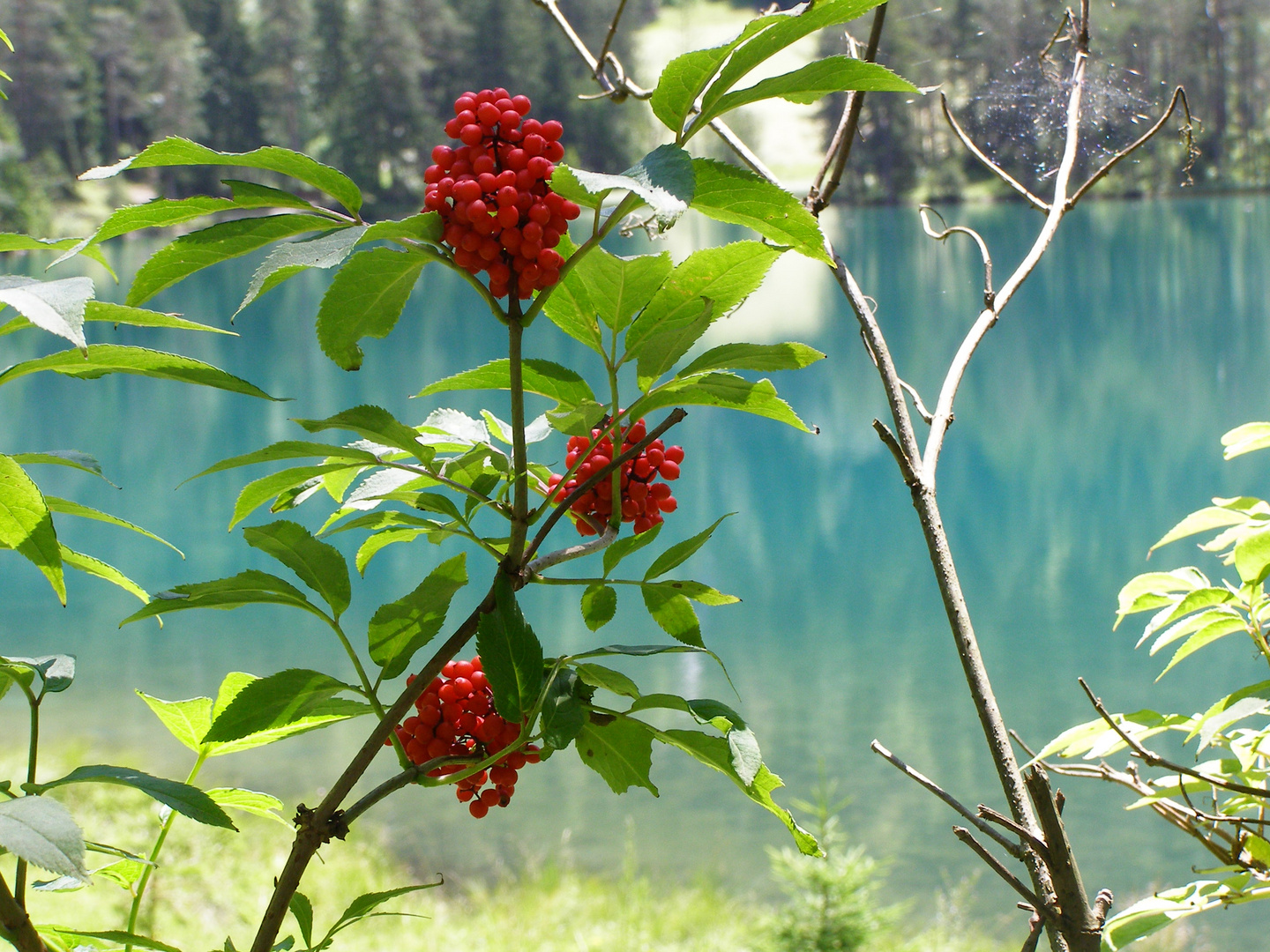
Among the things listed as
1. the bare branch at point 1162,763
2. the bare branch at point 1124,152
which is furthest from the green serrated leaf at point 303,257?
the bare branch at point 1124,152

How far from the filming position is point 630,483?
487 mm

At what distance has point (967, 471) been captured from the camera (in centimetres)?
829

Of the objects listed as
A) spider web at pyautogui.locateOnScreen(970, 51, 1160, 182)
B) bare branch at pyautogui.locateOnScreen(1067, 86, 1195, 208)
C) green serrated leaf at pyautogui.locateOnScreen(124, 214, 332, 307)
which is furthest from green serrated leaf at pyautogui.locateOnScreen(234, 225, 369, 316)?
spider web at pyautogui.locateOnScreen(970, 51, 1160, 182)

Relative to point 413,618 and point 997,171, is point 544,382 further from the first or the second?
point 997,171

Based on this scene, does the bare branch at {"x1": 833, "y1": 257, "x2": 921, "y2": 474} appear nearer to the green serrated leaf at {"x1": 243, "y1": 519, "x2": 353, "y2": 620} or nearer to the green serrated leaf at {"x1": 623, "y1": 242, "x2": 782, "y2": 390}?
the green serrated leaf at {"x1": 623, "y1": 242, "x2": 782, "y2": 390}

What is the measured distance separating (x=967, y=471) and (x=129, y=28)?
2609cm

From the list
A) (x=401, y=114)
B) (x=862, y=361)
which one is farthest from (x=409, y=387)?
(x=401, y=114)

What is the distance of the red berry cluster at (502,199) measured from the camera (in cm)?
36

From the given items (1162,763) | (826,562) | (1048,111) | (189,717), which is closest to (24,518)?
(189,717)

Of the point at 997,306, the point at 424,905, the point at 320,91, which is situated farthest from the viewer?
the point at 320,91

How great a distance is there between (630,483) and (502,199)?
17 centimetres

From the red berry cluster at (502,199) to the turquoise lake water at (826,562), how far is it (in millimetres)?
647

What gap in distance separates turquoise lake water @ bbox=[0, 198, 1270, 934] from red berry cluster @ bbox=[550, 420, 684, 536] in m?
0.58

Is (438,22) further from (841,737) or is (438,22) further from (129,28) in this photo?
(841,737)
